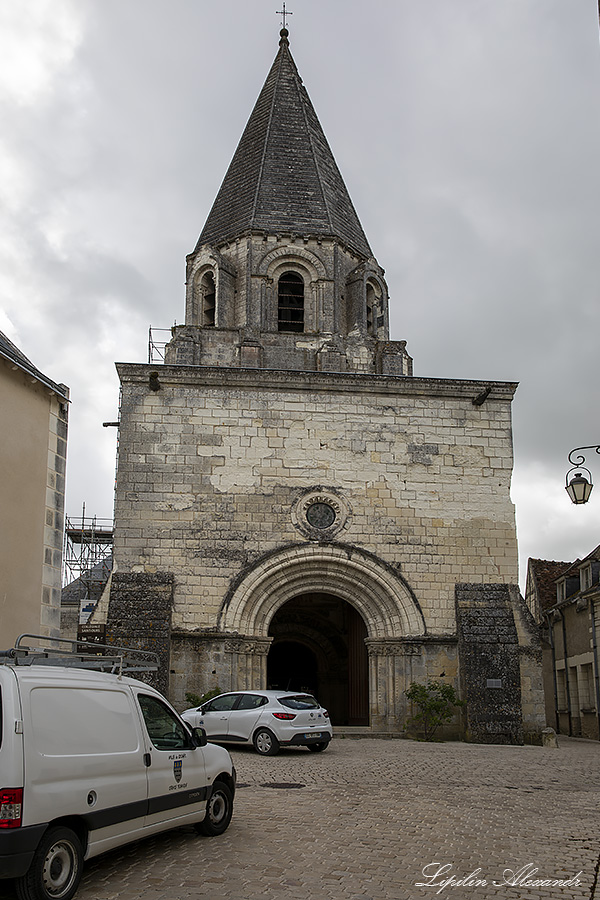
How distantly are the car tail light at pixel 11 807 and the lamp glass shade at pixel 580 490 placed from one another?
8.10 metres

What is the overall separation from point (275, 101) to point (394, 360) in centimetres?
903

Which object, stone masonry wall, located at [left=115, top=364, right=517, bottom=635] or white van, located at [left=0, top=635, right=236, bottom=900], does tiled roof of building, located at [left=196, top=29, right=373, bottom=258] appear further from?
white van, located at [left=0, top=635, right=236, bottom=900]

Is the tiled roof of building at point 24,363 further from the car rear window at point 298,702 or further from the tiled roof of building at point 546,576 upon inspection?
the tiled roof of building at point 546,576

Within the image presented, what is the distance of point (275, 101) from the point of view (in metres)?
23.3

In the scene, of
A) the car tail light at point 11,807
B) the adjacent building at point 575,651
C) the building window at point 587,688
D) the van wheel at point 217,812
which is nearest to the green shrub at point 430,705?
the adjacent building at point 575,651

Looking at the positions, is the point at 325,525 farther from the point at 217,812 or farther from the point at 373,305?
the point at 217,812

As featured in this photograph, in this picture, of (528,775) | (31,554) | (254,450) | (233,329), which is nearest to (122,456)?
(254,450)

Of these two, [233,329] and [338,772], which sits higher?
[233,329]

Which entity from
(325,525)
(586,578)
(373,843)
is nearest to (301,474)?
(325,525)

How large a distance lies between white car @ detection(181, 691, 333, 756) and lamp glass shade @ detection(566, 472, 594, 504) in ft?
17.1

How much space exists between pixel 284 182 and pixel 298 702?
13557 millimetres

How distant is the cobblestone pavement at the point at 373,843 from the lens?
517 centimetres

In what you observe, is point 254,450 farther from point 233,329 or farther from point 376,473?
point 233,329

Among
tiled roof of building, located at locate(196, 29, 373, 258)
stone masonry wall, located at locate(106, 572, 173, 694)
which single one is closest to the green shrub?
stone masonry wall, located at locate(106, 572, 173, 694)
